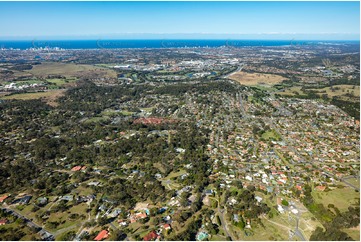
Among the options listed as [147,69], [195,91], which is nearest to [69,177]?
[195,91]

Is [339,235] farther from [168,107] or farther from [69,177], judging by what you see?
[168,107]

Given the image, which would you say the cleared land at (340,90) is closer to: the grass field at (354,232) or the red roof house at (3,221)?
the grass field at (354,232)

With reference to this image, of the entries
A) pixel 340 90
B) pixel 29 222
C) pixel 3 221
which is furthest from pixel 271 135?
pixel 340 90

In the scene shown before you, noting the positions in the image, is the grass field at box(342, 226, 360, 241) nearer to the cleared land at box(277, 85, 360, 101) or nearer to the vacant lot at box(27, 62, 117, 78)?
the cleared land at box(277, 85, 360, 101)

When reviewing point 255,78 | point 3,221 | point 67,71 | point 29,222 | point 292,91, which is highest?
point 67,71

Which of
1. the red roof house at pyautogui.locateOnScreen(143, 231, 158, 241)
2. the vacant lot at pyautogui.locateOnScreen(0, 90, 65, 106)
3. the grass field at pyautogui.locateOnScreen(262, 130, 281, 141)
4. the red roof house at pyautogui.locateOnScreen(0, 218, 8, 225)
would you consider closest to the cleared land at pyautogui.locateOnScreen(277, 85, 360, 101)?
the grass field at pyautogui.locateOnScreen(262, 130, 281, 141)

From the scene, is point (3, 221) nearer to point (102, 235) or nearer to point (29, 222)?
point (29, 222)
